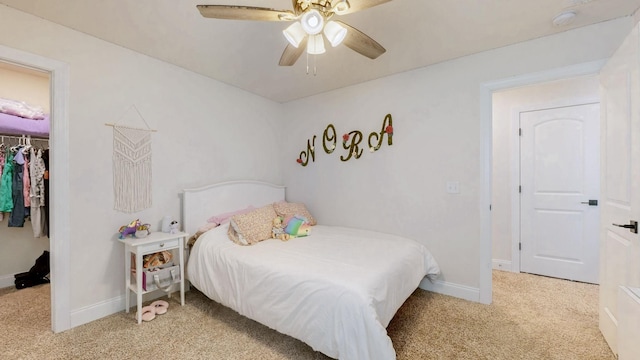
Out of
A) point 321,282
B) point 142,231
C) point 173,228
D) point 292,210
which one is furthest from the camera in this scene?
point 292,210

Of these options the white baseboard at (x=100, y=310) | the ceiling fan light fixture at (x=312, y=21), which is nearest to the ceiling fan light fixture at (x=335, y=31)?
the ceiling fan light fixture at (x=312, y=21)

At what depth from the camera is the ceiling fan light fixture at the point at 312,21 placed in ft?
4.56

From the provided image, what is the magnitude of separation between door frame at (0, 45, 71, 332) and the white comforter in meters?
0.91

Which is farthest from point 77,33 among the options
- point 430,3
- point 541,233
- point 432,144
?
point 541,233

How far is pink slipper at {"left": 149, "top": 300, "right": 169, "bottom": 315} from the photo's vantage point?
229 centimetres

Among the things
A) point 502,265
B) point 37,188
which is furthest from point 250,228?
point 502,265

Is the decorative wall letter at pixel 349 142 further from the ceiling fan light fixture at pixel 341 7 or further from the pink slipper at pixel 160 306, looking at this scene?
the pink slipper at pixel 160 306

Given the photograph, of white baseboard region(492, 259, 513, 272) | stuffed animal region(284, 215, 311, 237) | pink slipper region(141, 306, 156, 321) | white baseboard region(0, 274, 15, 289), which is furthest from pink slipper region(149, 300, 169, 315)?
white baseboard region(492, 259, 513, 272)

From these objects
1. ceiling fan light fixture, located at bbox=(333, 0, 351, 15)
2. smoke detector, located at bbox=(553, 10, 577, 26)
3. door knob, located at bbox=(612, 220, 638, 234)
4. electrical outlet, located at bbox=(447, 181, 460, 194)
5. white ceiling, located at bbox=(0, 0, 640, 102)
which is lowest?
door knob, located at bbox=(612, 220, 638, 234)

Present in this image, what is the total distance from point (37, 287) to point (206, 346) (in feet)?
7.88

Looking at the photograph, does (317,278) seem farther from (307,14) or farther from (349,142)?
(349,142)

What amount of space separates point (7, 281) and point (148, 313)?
203 cm

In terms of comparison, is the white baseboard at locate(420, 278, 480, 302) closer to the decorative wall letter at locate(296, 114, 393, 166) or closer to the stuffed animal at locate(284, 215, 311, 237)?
the stuffed animal at locate(284, 215, 311, 237)

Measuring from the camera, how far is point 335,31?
1541 millimetres
